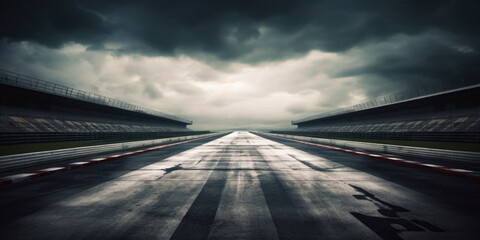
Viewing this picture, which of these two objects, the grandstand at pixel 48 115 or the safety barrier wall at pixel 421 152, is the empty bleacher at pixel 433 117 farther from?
the grandstand at pixel 48 115

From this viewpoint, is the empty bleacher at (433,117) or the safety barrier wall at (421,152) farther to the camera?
the empty bleacher at (433,117)

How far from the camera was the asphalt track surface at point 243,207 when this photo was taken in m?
3.40

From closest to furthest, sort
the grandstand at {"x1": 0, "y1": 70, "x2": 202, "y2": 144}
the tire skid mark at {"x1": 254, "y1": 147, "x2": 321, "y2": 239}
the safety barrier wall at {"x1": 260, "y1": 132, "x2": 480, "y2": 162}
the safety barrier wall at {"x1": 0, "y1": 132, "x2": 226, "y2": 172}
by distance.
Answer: the tire skid mark at {"x1": 254, "y1": 147, "x2": 321, "y2": 239} < the safety barrier wall at {"x1": 0, "y1": 132, "x2": 226, "y2": 172} < the safety barrier wall at {"x1": 260, "y1": 132, "x2": 480, "y2": 162} < the grandstand at {"x1": 0, "y1": 70, "x2": 202, "y2": 144}

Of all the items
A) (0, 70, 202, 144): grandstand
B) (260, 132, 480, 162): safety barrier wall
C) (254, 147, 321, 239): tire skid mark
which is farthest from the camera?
(0, 70, 202, 144): grandstand

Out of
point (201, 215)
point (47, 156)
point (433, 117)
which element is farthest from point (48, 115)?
point (433, 117)

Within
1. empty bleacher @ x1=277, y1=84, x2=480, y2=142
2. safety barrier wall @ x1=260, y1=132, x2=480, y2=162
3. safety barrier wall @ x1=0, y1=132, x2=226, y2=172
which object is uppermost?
empty bleacher @ x1=277, y1=84, x2=480, y2=142

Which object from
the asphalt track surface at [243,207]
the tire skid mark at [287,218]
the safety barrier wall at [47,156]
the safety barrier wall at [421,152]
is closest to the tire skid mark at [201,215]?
the asphalt track surface at [243,207]

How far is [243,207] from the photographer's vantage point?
14.7 ft

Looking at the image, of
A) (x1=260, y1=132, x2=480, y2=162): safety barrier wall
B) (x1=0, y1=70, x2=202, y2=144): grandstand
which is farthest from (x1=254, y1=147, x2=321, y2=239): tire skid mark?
(x1=0, y1=70, x2=202, y2=144): grandstand

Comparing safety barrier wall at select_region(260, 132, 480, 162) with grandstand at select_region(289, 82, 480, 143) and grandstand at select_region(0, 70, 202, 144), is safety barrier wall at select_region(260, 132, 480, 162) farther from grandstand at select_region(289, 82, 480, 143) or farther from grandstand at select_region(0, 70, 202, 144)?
grandstand at select_region(0, 70, 202, 144)

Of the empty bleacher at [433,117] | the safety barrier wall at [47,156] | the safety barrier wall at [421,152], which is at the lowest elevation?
the safety barrier wall at [47,156]

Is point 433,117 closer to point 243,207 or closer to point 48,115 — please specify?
point 243,207

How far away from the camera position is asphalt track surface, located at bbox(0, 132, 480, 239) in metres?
3.40

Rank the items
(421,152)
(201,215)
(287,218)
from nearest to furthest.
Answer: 1. (287,218)
2. (201,215)
3. (421,152)
